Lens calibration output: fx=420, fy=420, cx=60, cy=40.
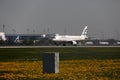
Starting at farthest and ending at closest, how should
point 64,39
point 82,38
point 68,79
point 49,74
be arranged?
point 82,38, point 64,39, point 49,74, point 68,79

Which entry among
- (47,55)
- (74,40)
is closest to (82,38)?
(74,40)

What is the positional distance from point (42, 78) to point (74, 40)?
6553 inches

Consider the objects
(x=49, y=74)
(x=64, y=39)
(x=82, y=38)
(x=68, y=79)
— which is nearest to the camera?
(x=68, y=79)

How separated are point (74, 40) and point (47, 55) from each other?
163 metres

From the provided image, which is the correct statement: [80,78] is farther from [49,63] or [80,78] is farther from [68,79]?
[49,63]

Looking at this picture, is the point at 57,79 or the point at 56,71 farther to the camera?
the point at 56,71

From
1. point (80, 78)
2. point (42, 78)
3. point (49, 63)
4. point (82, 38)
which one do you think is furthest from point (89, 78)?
point (82, 38)

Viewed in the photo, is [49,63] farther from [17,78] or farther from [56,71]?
[17,78]

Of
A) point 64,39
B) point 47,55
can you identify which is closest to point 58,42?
point 64,39

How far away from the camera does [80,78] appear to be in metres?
24.5

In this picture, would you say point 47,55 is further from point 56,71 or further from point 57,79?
point 57,79

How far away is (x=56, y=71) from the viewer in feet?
93.7

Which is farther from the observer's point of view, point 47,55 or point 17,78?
point 47,55

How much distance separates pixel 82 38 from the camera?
7869 inches
